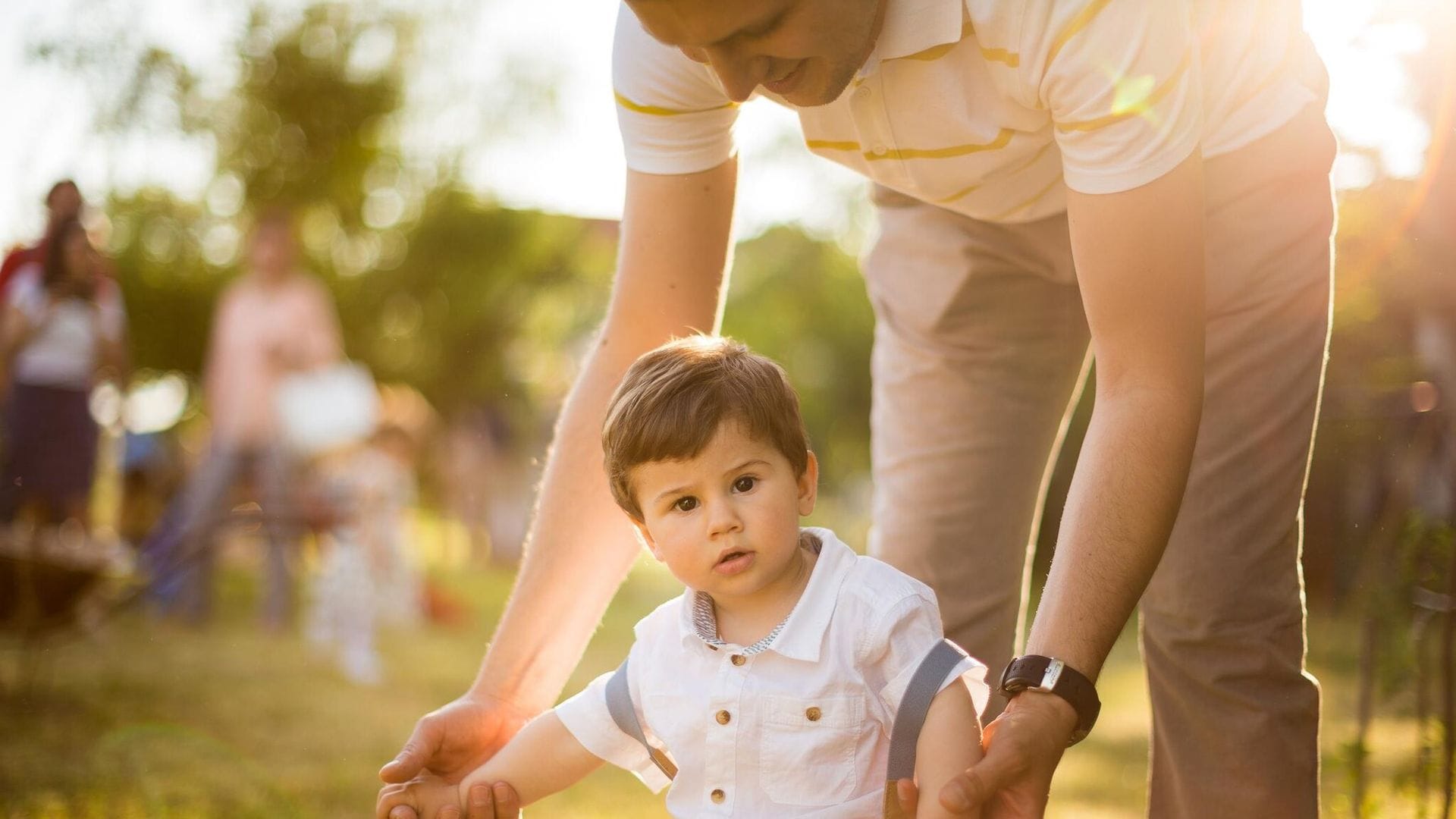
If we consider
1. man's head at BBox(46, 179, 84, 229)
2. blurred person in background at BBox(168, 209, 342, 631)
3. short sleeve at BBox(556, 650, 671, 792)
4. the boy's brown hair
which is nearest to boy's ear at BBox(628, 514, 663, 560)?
the boy's brown hair

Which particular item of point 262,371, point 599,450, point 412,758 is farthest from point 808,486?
point 262,371

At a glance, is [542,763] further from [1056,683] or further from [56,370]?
[56,370]

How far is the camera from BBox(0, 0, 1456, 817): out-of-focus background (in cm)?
364

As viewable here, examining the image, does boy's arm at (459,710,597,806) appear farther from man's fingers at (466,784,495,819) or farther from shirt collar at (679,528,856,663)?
shirt collar at (679,528,856,663)

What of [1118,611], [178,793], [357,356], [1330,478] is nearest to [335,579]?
[178,793]

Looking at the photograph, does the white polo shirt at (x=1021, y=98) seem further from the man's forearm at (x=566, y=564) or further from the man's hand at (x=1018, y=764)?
the man's hand at (x=1018, y=764)

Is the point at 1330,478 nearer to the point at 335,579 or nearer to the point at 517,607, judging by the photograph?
the point at 335,579

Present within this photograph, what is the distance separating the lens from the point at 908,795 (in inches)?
52.8

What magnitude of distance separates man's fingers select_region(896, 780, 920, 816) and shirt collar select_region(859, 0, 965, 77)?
820 mm

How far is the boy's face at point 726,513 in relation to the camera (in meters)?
1.53

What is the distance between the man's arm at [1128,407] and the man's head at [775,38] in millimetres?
310

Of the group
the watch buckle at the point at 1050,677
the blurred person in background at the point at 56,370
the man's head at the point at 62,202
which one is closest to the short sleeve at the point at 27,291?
the blurred person in background at the point at 56,370

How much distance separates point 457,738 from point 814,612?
19.8 inches

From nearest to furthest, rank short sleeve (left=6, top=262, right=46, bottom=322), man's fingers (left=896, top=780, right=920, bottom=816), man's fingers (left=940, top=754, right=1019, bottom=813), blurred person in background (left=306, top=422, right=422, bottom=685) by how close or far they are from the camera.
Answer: man's fingers (left=940, top=754, right=1019, bottom=813) < man's fingers (left=896, top=780, right=920, bottom=816) < short sleeve (left=6, top=262, right=46, bottom=322) < blurred person in background (left=306, top=422, right=422, bottom=685)
